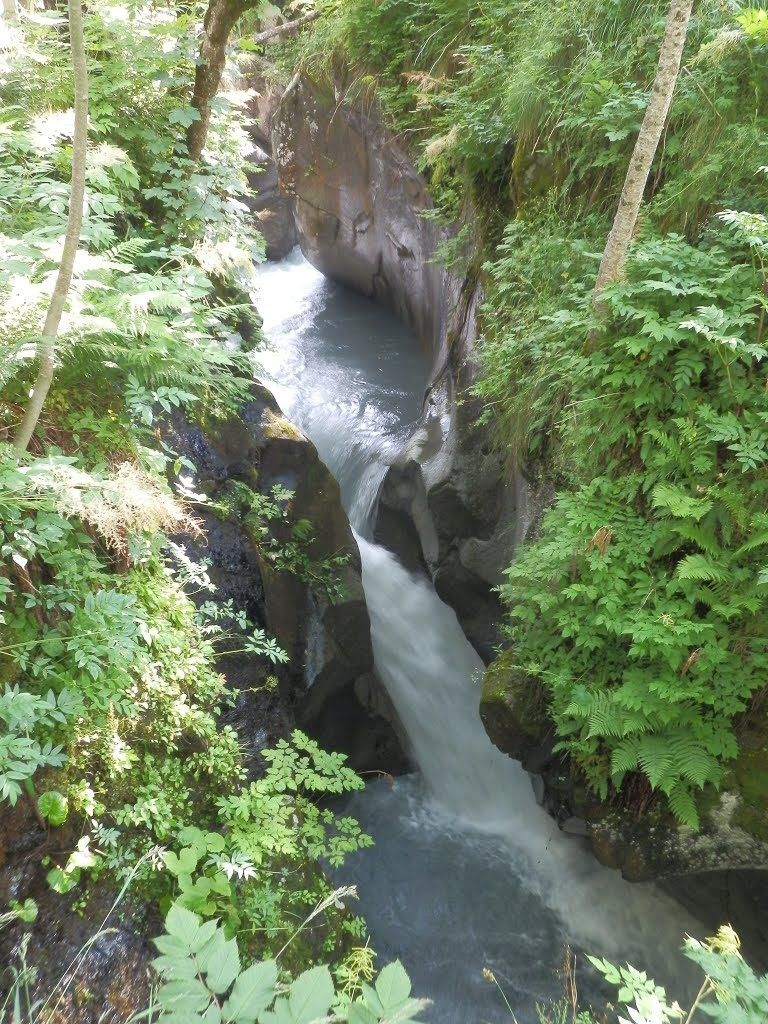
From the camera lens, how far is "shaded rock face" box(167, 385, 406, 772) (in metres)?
5.64

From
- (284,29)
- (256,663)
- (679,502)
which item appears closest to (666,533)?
(679,502)

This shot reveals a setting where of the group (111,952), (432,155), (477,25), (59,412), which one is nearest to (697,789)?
(111,952)

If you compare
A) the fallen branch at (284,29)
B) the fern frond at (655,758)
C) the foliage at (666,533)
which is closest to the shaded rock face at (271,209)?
the fallen branch at (284,29)

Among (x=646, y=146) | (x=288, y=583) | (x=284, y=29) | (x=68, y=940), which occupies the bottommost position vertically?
(x=288, y=583)

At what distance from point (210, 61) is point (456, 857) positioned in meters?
7.80

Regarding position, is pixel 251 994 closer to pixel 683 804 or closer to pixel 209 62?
pixel 683 804

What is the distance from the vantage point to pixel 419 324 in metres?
12.1

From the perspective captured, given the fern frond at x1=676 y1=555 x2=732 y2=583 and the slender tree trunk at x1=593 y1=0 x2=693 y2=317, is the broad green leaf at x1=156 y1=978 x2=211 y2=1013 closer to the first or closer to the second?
the fern frond at x1=676 y1=555 x2=732 y2=583

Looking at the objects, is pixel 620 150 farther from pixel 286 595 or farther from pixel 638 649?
pixel 286 595

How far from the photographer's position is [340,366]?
12523mm

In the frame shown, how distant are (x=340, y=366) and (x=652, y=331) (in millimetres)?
9076

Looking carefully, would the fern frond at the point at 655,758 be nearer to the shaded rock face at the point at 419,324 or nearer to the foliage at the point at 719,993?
the foliage at the point at 719,993

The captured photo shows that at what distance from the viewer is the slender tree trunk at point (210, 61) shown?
17.9 ft

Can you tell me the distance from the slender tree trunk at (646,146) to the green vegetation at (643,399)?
0.18m
